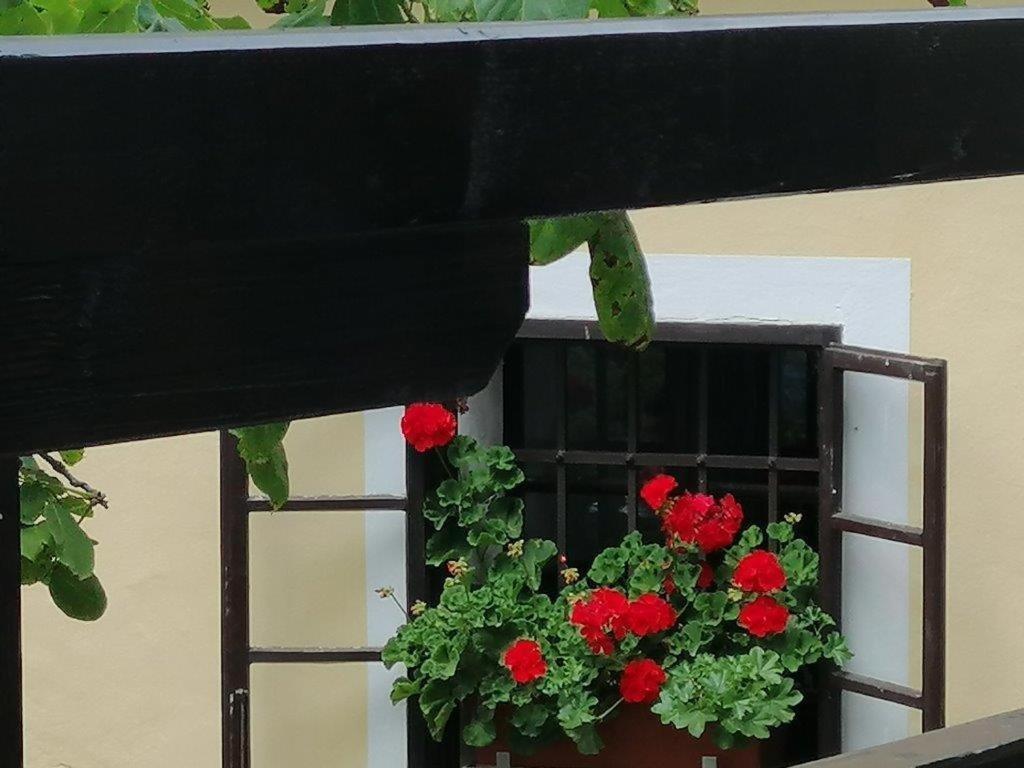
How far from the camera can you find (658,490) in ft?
11.4

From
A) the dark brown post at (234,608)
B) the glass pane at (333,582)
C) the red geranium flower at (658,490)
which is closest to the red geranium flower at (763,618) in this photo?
the red geranium flower at (658,490)

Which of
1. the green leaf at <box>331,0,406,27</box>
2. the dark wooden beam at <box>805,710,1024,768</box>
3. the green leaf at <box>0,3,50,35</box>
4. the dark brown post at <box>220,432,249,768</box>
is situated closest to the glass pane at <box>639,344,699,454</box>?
the dark brown post at <box>220,432,249,768</box>

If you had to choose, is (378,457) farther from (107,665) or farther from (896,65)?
(896,65)

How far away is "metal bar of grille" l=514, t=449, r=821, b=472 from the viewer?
143 inches

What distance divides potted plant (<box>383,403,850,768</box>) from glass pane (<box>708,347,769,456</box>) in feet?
0.45

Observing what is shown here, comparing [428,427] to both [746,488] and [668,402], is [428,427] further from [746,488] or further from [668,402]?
[746,488]

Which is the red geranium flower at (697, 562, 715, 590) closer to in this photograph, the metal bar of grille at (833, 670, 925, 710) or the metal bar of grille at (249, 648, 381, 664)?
the metal bar of grille at (833, 670, 925, 710)

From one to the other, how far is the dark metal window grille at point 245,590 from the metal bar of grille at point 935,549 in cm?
95

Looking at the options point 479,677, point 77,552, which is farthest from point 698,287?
point 77,552

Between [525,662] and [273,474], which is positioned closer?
[273,474]

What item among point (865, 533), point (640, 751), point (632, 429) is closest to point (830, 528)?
point (865, 533)

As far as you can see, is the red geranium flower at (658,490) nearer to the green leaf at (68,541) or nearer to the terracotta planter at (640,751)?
the terracotta planter at (640,751)

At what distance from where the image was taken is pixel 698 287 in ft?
11.4

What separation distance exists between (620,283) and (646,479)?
2.82 meters
